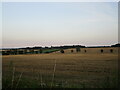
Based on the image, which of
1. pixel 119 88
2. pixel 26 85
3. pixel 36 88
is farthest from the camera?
pixel 26 85

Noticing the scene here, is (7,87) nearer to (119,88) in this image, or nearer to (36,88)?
(36,88)

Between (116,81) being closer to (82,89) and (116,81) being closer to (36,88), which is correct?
(82,89)

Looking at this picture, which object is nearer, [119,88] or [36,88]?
[119,88]

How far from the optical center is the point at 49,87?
12.0 feet

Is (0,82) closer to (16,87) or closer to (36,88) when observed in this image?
(16,87)

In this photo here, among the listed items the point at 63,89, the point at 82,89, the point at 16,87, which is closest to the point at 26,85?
the point at 16,87

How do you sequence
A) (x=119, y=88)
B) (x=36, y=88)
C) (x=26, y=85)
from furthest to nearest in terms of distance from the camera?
1. (x=26, y=85)
2. (x=36, y=88)
3. (x=119, y=88)

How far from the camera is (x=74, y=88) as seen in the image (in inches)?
148

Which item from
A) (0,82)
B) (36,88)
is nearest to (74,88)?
(36,88)

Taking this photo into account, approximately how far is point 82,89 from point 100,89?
352 millimetres

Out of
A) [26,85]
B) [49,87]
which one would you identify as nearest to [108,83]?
[49,87]

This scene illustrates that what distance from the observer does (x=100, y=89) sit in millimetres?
3441

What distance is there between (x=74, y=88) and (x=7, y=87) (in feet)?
4.61

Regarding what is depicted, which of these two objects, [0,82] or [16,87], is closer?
→ [16,87]
